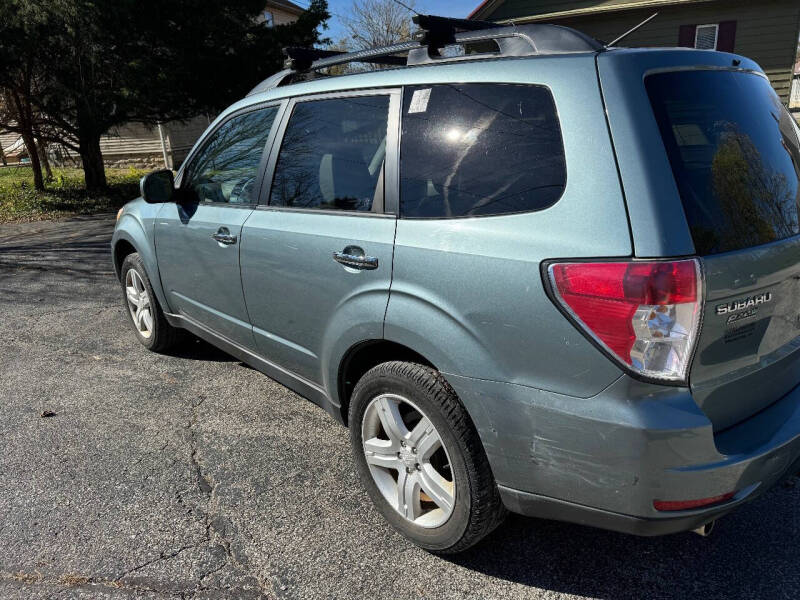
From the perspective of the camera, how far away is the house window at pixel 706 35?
52.0ft

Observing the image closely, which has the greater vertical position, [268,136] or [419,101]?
[419,101]

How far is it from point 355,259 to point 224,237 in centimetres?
114

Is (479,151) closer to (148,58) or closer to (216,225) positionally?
(216,225)

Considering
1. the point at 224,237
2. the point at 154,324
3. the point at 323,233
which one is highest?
the point at 323,233

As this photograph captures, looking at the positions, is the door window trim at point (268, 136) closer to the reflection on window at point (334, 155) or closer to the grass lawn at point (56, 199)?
the reflection on window at point (334, 155)

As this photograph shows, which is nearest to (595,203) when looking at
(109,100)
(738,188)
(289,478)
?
(738,188)

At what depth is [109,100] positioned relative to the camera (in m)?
11.6

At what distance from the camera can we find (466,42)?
96.5 inches

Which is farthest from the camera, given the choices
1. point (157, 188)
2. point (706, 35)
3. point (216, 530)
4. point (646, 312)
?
point (706, 35)

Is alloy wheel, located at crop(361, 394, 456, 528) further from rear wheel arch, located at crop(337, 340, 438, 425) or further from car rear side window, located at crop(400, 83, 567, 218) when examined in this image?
car rear side window, located at crop(400, 83, 567, 218)

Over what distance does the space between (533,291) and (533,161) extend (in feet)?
1.43

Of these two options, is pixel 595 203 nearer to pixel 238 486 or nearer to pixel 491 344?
pixel 491 344

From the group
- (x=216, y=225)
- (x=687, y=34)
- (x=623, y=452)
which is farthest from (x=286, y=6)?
(x=623, y=452)

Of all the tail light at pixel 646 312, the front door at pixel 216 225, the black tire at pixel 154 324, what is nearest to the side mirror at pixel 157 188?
the front door at pixel 216 225
